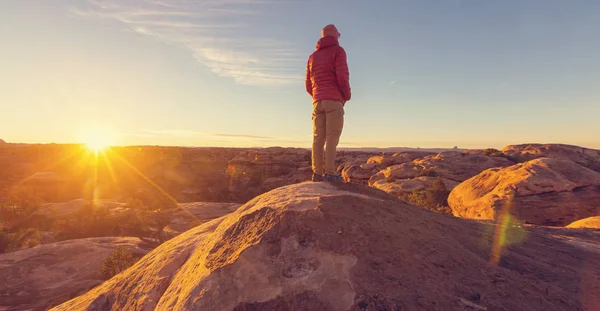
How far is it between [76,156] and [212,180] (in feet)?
79.9

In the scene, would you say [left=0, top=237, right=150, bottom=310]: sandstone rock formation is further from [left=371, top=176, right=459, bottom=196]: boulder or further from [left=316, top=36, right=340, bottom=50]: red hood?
[left=371, top=176, right=459, bottom=196]: boulder

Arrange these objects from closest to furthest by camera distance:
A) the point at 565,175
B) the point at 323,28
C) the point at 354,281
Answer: the point at 354,281
the point at 323,28
the point at 565,175

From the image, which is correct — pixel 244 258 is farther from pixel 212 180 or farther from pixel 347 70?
pixel 212 180

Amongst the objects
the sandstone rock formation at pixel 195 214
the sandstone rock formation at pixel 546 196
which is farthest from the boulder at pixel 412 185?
the sandstone rock formation at pixel 195 214

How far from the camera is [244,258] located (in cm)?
260

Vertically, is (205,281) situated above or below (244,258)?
below

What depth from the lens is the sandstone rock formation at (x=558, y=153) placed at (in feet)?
58.8

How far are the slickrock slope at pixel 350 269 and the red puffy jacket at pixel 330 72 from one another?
2035mm

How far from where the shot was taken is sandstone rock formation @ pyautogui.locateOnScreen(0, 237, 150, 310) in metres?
6.49

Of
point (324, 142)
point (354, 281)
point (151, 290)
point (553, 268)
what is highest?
point (324, 142)

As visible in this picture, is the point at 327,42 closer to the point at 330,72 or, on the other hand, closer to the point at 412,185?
the point at 330,72

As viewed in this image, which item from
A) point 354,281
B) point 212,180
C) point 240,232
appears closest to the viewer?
point 354,281

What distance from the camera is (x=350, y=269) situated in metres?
2.39

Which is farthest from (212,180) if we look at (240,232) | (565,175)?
(240,232)
